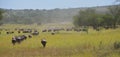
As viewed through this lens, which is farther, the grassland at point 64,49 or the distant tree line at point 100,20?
the distant tree line at point 100,20

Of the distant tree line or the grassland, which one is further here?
the distant tree line

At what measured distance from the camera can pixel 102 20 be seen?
276ft

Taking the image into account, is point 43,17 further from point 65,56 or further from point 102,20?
point 65,56

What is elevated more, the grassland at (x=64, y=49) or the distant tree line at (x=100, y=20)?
the grassland at (x=64, y=49)

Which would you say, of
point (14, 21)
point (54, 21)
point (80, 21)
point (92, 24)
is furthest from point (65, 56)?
point (54, 21)

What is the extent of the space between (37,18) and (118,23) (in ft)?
302

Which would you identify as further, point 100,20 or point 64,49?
point 100,20

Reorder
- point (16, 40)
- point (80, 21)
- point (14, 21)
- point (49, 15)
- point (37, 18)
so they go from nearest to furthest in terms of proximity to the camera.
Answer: point (16, 40) < point (80, 21) < point (14, 21) < point (37, 18) < point (49, 15)

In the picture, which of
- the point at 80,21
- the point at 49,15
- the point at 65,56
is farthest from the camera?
the point at 49,15

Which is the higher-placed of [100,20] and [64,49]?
[64,49]

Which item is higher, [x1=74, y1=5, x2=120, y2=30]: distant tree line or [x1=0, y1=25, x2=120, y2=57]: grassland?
[x1=0, y1=25, x2=120, y2=57]: grassland

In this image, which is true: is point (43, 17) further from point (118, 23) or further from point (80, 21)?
point (118, 23)

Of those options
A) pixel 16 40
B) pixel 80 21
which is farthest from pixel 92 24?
pixel 16 40

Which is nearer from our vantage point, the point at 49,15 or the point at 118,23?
the point at 118,23
